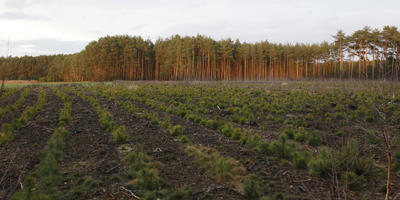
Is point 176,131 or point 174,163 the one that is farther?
point 176,131

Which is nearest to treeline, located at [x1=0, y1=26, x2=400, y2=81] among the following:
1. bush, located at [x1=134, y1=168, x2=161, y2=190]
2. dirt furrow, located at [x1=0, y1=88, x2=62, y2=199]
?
dirt furrow, located at [x1=0, y1=88, x2=62, y2=199]

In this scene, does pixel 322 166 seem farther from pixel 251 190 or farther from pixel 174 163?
pixel 174 163

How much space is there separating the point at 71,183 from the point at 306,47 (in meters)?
69.4

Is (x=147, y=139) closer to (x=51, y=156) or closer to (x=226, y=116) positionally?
(x=51, y=156)

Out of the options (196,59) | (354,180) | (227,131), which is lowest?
(354,180)

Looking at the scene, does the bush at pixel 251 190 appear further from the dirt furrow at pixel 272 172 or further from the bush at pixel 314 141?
the bush at pixel 314 141

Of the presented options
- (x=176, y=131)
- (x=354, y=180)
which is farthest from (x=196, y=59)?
(x=354, y=180)

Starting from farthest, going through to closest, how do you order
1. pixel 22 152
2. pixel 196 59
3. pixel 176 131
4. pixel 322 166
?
pixel 196 59 < pixel 176 131 < pixel 22 152 < pixel 322 166

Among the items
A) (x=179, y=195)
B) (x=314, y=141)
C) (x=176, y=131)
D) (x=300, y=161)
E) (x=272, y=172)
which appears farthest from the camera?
(x=176, y=131)

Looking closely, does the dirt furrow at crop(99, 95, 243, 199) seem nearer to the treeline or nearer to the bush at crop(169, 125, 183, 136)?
the bush at crop(169, 125, 183, 136)

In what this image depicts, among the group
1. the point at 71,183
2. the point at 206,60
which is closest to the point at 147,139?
the point at 71,183

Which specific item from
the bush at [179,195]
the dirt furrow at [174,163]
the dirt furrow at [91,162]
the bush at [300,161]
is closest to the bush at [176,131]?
the dirt furrow at [174,163]

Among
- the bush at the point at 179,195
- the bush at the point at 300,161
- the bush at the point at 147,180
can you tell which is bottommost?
the bush at the point at 179,195

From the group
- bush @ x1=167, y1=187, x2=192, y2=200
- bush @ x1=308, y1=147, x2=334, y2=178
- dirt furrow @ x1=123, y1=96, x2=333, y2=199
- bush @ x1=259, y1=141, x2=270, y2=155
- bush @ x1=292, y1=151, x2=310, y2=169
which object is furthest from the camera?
bush @ x1=259, y1=141, x2=270, y2=155
